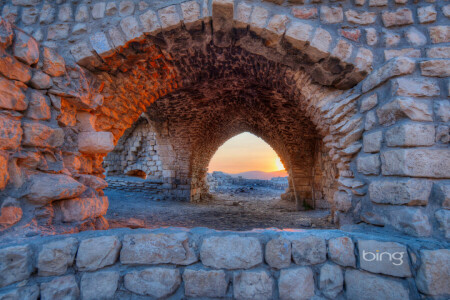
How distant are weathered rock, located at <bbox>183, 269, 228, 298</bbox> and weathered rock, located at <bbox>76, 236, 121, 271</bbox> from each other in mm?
483

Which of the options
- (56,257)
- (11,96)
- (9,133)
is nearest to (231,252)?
(56,257)

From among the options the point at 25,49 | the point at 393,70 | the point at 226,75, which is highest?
the point at 226,75

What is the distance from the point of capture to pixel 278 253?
127cm

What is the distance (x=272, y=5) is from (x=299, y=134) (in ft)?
15.3

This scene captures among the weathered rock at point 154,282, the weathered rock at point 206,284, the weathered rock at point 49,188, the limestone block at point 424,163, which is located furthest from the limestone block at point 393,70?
the weathered rock at point 49,188

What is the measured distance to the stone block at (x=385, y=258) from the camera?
3.93ft

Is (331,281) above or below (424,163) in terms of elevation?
below

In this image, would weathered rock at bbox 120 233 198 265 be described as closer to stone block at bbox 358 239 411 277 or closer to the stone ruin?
the stone ruin

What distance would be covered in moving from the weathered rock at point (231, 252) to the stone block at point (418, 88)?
4.75 ft

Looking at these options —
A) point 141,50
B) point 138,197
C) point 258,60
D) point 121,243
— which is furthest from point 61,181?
point 138,197

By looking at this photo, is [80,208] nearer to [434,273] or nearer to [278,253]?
[278,253]

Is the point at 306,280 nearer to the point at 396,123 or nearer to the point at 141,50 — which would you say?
the point at 396,123

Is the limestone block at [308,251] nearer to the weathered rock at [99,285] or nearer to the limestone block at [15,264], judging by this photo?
the weathered rock at [99,285]

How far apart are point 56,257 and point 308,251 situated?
1.49m
